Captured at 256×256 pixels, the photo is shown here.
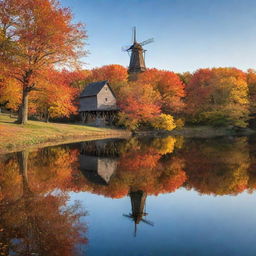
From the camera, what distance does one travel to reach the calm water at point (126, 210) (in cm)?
515

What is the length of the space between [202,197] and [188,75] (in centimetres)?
5893

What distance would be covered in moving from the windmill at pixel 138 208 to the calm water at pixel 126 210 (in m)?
0.03

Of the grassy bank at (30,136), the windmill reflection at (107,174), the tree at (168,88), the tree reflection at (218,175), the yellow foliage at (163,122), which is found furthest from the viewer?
the tree at (168,88)

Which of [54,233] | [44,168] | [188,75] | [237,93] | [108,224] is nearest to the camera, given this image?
[54,233]

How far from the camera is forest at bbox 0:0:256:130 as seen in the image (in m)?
21.8

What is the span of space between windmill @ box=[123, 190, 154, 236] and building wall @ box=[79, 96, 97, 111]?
36.6m

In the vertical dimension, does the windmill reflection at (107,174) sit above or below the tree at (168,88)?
below

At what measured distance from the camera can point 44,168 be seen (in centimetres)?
1177

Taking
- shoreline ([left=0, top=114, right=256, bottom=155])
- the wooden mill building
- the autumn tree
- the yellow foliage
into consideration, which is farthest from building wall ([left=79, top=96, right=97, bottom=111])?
the autumn tree

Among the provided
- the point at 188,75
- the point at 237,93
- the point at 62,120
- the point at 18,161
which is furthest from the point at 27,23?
the point at 188,75

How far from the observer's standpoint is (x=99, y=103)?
43.6 m

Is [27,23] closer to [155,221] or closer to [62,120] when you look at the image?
[155,221]

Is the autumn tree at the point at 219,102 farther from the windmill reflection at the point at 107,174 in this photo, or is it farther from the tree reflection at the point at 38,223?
the tree reflection at the point at 38,223

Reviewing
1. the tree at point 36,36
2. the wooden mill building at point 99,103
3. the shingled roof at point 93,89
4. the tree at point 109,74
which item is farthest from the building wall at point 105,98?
the tree at point 36,36
